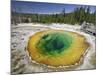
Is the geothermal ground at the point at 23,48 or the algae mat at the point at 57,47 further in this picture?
the algae mat at the point at 57,47

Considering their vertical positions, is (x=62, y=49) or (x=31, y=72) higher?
(x=62, y=49)

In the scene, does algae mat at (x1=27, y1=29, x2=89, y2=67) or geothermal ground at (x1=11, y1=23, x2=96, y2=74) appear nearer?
geothermal ground at (x1=11, y1=23, x2=96, y2=74)

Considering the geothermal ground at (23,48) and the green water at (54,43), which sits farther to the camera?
the green water at (54,43)

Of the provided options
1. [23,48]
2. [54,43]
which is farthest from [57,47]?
[23,48]

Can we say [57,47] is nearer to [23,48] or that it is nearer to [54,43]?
[54,43]

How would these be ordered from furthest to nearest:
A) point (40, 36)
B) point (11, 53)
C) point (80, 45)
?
point (80, 45) < point (40, 36) < point (11, 53)

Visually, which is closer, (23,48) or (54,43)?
(23,48)
